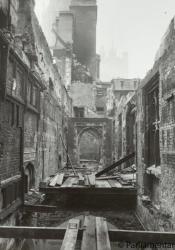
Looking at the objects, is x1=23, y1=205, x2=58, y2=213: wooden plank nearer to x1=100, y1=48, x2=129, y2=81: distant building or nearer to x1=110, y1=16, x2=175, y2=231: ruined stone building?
x1=110, y1=16, x2=175, y2=231: ruined stone building

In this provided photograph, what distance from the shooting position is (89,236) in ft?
8.20

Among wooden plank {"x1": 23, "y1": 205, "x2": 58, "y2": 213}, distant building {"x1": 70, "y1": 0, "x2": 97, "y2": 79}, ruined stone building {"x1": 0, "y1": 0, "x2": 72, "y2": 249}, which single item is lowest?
wooden plank {"x1": 23, "y1": 205, "x2": 58, "y2": 213}

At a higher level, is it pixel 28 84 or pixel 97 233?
pixel 28 84

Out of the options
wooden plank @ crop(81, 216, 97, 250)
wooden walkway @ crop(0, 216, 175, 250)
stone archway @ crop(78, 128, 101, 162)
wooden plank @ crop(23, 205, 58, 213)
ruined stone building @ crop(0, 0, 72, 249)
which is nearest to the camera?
wooden plank @ crop(81, 216, 97, 250)

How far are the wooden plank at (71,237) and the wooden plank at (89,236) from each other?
0.31ft

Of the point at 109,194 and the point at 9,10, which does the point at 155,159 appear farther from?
the point at 9,10

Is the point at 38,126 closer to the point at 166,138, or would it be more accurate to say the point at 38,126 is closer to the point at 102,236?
the point at 166,138

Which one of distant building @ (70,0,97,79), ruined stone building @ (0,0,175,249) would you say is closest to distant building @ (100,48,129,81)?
distant building @ (70,0,97,79)

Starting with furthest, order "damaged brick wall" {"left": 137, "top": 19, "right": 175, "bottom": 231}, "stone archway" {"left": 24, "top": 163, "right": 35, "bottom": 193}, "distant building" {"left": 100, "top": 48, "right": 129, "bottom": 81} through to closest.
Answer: "distant building" {"left": 100, "top": 48, "right": 129, "bottom": 81}
"stone archway" {"left": 24, "top": 163, "right": 35, "bottom": 193}
"damaged brick wall" {"left": 137, "top": 19, "right": 175, "bottom": 231}

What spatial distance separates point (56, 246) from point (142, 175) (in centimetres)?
324

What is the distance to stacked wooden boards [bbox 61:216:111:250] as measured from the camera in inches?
87.4

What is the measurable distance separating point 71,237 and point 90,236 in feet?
0.80

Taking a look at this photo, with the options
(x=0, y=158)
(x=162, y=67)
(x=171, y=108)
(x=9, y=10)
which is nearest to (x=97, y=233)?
(x=171, y=108)

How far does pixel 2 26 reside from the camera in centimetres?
552
